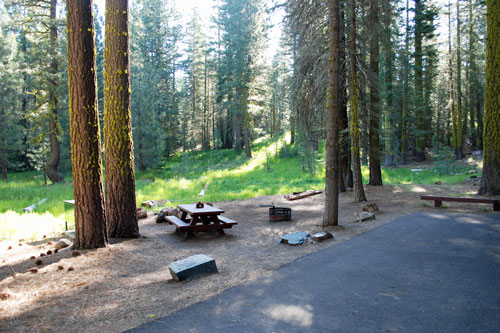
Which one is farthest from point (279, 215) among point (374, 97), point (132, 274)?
point (374, 97)

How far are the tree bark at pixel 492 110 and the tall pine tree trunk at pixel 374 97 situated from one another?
11.4 ft

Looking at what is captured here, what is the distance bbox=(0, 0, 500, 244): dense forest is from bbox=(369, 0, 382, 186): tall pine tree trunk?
0.06 m

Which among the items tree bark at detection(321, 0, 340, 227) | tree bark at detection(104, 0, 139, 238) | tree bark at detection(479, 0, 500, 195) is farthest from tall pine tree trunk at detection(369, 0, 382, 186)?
tree bark at detection(104, 0, 139, 238)

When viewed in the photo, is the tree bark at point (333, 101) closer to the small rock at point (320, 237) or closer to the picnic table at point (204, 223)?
the small rock at point (320, 237)

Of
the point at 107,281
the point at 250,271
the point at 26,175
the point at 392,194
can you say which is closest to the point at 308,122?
the point at 392,194

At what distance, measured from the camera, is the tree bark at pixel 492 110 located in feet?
34.6

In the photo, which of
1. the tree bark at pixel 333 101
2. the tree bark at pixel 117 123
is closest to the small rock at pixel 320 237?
the tree bark at pixel 333 101

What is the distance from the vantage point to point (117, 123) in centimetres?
668

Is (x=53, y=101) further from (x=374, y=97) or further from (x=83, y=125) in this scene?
(x=374, y=97)

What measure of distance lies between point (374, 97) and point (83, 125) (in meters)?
11.2

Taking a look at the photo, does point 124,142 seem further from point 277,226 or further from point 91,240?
point 277,226

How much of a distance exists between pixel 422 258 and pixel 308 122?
25.0 feet

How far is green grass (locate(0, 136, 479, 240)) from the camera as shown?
9.94 m

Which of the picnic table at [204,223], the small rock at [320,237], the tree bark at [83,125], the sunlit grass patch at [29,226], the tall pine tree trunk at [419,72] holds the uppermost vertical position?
the tall pine tree trunk at [419,72]
